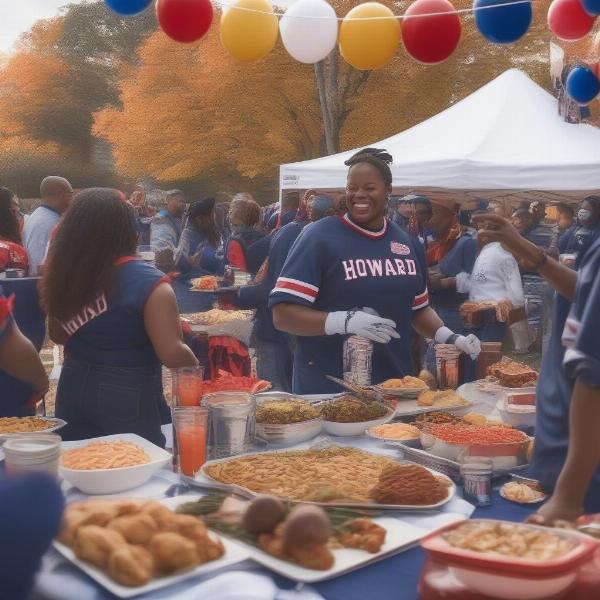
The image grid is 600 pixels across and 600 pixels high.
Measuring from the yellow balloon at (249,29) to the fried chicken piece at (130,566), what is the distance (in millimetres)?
3451

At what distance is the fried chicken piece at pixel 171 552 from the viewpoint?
154cm

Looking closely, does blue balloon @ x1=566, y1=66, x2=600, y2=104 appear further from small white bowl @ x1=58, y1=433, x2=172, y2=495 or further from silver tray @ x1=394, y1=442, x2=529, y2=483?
small white bowl @ x1=58, y1=433, x2=172, y2=495

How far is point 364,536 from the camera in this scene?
1729 mm

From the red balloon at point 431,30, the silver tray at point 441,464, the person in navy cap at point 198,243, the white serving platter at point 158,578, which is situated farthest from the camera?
the person in navy cap at point 198,243

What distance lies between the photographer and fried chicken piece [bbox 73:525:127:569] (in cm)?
155

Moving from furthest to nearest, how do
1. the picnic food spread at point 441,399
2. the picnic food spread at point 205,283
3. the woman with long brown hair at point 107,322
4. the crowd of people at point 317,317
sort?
1. the picnic food spread at point 205,283
2. the picnic food spread at point 441,399
3. the woman with long brown hair at point 107,322
4. the crowd of people at point 317,317

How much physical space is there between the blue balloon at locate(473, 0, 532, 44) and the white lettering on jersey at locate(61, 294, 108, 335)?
2.49 m

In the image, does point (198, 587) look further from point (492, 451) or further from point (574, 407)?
point (492, 451)

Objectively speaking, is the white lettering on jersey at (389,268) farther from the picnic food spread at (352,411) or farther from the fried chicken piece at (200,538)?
the fried chicken piece at (200,538)

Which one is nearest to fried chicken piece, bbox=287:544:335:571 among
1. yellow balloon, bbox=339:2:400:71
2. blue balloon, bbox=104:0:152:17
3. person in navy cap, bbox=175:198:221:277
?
blue balloon, bbox=104:0:152:17

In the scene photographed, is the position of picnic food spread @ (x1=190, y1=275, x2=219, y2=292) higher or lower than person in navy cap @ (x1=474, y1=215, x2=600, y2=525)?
Answer: lower

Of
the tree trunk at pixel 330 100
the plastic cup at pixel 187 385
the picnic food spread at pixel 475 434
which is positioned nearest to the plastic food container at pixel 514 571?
the picnic food spread at pixel 475 434

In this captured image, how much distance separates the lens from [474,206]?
35.1 ft

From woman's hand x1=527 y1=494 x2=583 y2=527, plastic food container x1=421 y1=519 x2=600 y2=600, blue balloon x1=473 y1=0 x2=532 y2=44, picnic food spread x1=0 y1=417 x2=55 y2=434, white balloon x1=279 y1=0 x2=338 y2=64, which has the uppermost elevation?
white balloon x1=279 y1=0 x2=338 y2=64
